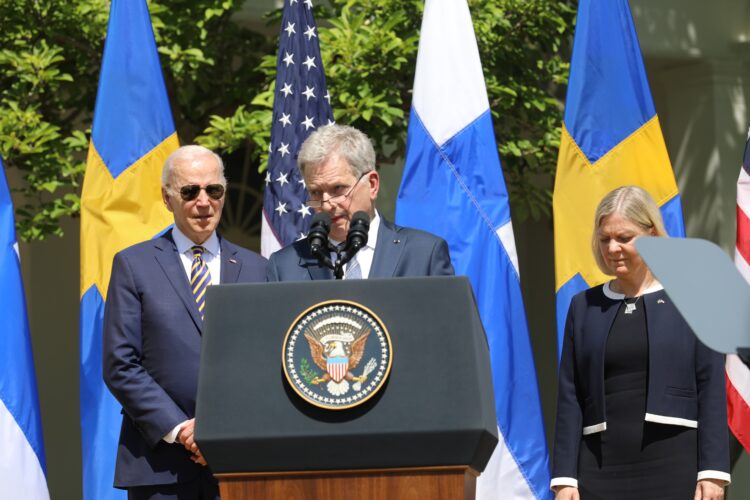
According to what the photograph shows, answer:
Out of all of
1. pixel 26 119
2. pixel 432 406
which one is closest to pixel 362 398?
pixel 432 406

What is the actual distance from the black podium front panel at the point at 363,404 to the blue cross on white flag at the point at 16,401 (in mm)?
2799

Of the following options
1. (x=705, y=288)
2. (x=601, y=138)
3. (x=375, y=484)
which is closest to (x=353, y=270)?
(x=375, y=484)

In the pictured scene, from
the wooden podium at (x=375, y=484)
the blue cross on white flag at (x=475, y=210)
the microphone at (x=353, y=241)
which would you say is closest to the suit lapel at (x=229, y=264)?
the microphone at (x=353, y=241)

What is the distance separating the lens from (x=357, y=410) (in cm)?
276

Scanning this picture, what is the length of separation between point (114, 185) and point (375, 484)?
11.1 ft

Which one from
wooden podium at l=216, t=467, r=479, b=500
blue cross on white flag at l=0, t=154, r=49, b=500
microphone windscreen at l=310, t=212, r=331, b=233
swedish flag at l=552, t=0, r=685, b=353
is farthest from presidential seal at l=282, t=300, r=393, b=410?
swedish flag at l=552, t=0, r=685, b=353

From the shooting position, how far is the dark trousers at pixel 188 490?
3867 millimetres

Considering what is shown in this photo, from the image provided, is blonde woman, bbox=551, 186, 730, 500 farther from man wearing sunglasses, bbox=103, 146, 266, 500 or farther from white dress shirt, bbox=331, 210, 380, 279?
man wearing sunglasses, bbox=103, 146, 266, 500

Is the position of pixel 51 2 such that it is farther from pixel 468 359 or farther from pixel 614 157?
pixel 468 359

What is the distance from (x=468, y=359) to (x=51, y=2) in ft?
14.9

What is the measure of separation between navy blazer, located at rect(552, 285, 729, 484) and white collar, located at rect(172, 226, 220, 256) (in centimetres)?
120

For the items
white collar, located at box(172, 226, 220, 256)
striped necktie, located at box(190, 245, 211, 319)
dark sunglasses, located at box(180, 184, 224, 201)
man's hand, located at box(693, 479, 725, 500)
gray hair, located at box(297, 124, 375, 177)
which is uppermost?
gray hair, located at box(297, 124, 375, 177)

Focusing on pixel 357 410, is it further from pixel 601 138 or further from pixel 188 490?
pixel 601 138

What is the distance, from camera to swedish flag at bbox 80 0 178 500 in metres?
5.62
